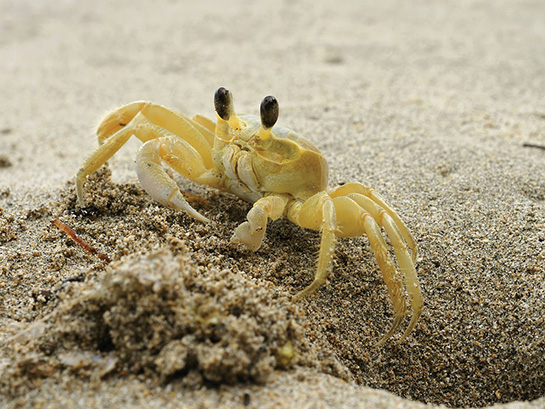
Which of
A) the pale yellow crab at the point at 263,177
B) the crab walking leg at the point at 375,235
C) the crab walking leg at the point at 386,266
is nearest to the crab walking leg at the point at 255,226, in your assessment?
the pale yellow crab at the point at 263,177

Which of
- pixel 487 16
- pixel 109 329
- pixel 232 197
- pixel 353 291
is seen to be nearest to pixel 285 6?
pixel 487 16

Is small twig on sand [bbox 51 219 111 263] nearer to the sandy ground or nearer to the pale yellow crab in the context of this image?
the sandy ground

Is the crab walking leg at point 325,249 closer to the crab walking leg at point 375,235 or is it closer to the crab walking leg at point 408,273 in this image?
the crab walking leg at point 375,235

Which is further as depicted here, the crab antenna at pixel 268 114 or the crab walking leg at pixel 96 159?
the crab walking leg at pixel 96 159

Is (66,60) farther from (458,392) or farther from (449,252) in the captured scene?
(458,392)

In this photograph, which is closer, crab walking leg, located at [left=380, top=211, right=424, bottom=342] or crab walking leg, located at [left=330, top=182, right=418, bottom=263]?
crab walking leg, located at [left=380, top=211, right=424, bottom=342]

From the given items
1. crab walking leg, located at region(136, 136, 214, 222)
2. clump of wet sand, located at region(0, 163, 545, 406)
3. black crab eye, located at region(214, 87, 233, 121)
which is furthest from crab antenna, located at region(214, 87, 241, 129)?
clump of wet sand, located at region(0, 163, 545, 406)

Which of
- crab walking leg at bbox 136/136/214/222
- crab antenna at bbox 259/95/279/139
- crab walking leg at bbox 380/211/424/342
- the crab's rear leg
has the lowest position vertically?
crab walking leg at bbox 380/211/424/342
